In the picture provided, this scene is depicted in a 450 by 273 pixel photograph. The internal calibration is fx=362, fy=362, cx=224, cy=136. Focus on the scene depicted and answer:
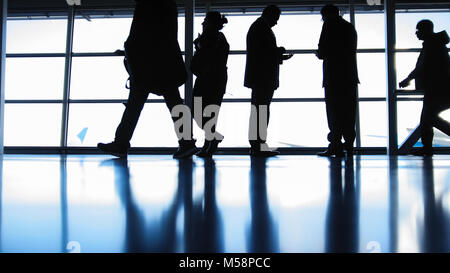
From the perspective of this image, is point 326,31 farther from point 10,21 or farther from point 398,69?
point 10,21

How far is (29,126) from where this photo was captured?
6988mm

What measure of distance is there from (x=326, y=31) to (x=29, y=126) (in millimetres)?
6006

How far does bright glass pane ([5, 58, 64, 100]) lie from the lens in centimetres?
700

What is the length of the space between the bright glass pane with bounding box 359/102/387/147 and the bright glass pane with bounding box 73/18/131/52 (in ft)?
15.9

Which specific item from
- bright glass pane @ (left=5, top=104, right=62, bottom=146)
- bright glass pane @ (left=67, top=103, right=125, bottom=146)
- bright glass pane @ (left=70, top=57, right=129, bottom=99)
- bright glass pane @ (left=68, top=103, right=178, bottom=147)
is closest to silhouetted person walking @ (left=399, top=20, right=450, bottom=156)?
bright glass pane @ (left=68, top=103, right=178, bottom=147)

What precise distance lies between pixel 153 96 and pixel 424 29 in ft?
15.3

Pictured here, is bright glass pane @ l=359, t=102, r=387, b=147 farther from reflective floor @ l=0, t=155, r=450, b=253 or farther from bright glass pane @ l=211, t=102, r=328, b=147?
reflective floor @ l=0, t=155, r=450, b=253

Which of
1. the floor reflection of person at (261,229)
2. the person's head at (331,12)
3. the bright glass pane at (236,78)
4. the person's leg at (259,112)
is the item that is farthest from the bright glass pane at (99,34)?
the floor reflection of person at (261,229)

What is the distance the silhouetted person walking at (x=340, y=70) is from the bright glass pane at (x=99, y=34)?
15.7 ft

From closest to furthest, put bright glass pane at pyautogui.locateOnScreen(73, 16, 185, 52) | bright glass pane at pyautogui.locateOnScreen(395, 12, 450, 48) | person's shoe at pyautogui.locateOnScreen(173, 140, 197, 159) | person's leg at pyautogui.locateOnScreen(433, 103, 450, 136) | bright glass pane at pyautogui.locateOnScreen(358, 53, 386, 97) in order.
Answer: person's shoe at pyautogui.locateOnScreen(173, 140, 197, 159)
person's leg at pyautogui.locateOnScreen(433, 103, 450, 136)
bright glass pane at pyautogui.locateOnScreen(395, 12, 450, 48)
bright glass pane at pyautogui.locateOnScreen(358, 53, 386, 97)
bright glass pane at pyautogui.locateOnScreen(73, 16, 185, 52)

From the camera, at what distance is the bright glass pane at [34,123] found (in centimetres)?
700

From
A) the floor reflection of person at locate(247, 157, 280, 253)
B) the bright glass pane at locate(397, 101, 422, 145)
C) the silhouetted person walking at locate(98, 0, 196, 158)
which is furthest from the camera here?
the bright glass pane at locate(397, 101, 422, 145)

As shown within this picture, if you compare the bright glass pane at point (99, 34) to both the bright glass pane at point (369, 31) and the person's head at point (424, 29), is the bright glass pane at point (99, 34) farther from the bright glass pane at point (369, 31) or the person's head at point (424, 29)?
the person's head at point (424, 29)
